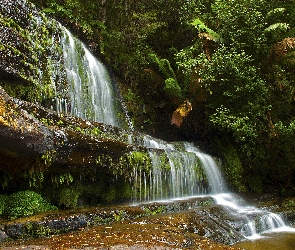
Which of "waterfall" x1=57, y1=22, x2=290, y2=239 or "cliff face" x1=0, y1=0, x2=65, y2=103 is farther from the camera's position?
"waterfall" x1=57, y1=22, x2=290, y2=239

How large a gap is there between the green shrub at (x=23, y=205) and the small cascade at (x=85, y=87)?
3.89m

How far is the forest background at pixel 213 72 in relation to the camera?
11.4m

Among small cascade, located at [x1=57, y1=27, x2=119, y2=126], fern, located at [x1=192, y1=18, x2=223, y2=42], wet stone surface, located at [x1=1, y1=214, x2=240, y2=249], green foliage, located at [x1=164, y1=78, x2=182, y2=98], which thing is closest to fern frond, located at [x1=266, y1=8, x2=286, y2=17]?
fern, located at [x1=192, y1=18, x2=223, y2=42]

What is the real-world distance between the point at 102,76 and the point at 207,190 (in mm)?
5931

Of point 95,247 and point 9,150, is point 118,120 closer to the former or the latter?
point 9,150

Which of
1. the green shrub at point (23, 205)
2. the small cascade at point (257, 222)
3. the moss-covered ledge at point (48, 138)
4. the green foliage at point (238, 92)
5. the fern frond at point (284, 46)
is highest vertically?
the fern frond at point (284, 46)

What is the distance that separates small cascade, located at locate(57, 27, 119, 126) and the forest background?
1318 mm

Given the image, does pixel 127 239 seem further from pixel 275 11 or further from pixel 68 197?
pixel 275 11

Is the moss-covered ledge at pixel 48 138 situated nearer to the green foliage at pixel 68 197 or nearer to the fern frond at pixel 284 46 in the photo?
the green foliage at pixel 68 197

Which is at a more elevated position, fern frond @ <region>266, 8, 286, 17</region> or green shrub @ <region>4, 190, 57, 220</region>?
fern frond @ <region>266, 8, 286, 17</region>

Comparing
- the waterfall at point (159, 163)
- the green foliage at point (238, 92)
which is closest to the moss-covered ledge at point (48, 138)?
the waterfall at point (159, 163)

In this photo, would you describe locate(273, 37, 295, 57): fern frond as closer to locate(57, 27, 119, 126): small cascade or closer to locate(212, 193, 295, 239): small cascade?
locate(212, 193, 295, 239): small cascade

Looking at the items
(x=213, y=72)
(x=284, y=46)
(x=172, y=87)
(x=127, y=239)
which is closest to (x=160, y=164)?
(x=127, y=239)

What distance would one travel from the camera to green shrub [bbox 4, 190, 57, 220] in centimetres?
577
